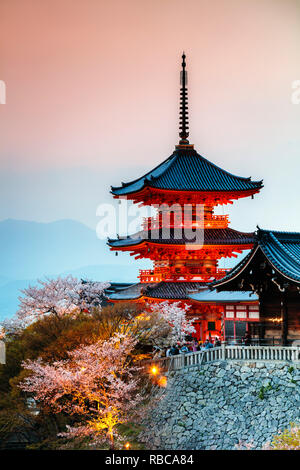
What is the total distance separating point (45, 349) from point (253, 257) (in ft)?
31.0

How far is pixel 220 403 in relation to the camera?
955 inches

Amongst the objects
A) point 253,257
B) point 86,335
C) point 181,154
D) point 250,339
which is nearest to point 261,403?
point 250,339

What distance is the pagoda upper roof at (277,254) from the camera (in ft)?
78.8

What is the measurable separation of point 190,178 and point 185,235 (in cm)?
347

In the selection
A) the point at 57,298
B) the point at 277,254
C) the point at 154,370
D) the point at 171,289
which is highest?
the point at 277,254

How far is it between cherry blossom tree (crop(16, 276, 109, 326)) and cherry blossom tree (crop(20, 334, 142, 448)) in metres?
6.49

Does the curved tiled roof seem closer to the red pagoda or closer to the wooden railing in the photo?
the red pagoda

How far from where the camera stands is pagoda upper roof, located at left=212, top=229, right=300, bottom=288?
24.0m

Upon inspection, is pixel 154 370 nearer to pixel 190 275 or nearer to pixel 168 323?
pixel 168 323

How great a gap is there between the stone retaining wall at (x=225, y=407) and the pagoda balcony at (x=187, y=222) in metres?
13.3

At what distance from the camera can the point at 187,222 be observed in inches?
1518

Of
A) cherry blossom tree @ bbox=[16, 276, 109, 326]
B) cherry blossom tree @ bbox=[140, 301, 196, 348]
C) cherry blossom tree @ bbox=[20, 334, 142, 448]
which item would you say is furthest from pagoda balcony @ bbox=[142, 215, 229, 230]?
cherry blossom tree @ bbox=[20, 334, 142, 448]

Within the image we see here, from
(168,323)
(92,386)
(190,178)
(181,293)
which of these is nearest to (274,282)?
(92,386)

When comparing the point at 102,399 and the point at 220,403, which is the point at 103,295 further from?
the point at 220,403
